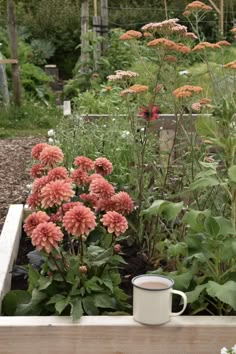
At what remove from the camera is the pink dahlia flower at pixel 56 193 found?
2246mm

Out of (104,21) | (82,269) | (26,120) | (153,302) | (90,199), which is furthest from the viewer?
(104,21)

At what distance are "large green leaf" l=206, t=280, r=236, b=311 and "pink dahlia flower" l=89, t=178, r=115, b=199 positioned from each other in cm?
56

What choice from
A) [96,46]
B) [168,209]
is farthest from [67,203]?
[96,46]

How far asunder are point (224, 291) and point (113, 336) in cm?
38

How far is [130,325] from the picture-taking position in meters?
2.16

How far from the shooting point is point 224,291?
213cm

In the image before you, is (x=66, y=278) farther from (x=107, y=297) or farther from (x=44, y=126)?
(x=44, y=126)

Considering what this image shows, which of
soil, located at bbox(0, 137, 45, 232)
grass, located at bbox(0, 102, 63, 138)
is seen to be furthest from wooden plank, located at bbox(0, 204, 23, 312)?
grass, located at bbox(0, 102, 63, 138)

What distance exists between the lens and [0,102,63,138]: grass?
8.29 m

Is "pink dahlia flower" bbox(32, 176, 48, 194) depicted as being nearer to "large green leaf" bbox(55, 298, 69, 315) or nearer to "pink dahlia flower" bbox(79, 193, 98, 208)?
"pink dahlia flower" bbox(79, 193, 98, 208)

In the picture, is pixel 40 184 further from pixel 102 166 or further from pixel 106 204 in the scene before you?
pixel 102 166

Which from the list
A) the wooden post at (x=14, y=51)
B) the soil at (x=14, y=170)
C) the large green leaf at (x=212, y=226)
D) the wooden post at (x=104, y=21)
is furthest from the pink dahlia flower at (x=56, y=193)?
the wooden post at (x=104, y=21)

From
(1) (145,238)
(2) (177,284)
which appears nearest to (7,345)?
(2) (177,284)

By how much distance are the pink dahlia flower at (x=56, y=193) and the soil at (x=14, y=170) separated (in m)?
2.64
